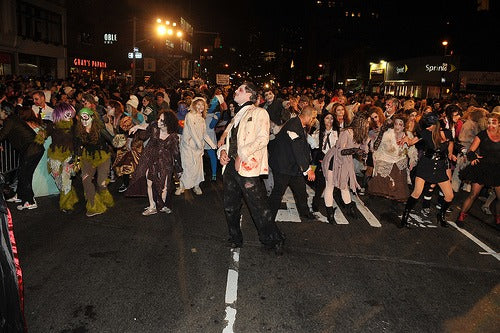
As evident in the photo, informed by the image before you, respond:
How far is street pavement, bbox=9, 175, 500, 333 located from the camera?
13.5ft

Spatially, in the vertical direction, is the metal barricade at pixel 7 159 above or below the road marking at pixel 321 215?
above

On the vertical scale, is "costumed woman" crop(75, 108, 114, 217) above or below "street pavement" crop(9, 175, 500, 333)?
above

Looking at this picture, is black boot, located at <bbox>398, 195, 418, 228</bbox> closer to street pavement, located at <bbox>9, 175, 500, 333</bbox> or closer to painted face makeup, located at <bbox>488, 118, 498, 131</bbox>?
street pavement, located at <bbox>9, 175, 500, 333</bbox>

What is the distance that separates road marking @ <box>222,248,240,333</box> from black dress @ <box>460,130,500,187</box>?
428 cm

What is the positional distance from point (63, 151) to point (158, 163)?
1.61 m

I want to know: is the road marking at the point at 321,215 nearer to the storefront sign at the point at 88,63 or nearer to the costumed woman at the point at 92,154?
the costumed woman at the point at 92,154

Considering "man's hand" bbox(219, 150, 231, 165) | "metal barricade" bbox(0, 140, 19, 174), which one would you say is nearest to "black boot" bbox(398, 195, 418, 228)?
"man's hand" bbox(219, 150, 231, 165)

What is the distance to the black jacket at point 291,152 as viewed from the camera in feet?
21.1

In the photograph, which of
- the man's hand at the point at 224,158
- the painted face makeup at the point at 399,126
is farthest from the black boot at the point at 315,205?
the man's hand at the point at 224,158

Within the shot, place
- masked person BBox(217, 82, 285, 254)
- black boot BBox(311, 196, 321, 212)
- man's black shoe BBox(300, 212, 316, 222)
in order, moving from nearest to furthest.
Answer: masked person BBox(217, 82, 285, 254) → man's black shoe BBox(300, 212, 316, 222) → black boot BBox(311, 196, 321, 212)

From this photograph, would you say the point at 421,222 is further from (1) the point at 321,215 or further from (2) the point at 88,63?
(2) the point at 88,63

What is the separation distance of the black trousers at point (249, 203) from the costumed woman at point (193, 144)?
3.09m

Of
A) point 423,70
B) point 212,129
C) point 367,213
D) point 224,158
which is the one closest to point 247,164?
point 224,158

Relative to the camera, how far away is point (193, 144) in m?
8.78
